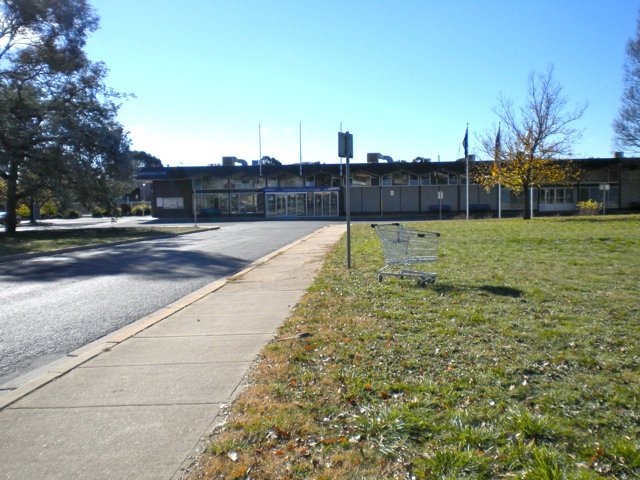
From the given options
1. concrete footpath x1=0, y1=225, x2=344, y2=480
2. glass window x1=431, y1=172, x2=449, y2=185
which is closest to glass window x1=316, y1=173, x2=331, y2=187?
glass window x1=431, y1=172, x2=449, y2=185

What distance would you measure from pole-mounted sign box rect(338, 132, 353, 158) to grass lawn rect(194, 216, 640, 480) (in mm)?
4596

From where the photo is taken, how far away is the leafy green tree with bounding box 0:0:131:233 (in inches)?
1205

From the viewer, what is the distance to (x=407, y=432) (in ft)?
12.7

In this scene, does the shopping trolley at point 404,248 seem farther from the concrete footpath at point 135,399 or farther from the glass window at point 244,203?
the glass window at point 244,203

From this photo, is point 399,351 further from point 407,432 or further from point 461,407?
point 407,432

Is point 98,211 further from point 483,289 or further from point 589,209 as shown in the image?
point 483,289

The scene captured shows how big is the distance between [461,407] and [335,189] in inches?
2152

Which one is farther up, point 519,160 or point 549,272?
point 519,160

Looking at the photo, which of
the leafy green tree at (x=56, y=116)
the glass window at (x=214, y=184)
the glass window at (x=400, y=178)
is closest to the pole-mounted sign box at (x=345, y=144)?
the leafy green tree at (x=56, y=116)

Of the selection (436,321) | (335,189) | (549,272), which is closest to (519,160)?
(335,189)

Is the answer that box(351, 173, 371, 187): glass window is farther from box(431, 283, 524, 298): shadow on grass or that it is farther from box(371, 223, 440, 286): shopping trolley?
box(431, 283, 524, 298): shadow on grass

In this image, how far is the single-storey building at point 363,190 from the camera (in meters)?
56.9

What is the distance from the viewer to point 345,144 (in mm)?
12742

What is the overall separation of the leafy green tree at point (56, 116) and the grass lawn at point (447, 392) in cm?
2677
